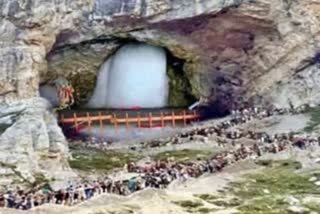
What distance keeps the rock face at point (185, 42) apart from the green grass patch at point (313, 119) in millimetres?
1468

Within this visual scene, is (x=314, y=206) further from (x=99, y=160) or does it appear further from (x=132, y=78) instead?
(x=132, y=78)

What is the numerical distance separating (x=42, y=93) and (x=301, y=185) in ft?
79.5

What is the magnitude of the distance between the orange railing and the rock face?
3.10 metres

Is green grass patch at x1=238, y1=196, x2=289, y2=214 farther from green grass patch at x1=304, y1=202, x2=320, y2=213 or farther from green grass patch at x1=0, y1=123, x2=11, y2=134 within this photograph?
green grass patch at x1=0, y1=123, x2=11, y2=134

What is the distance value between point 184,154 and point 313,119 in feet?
37.3

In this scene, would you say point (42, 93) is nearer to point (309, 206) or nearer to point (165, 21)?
point (165, 21)

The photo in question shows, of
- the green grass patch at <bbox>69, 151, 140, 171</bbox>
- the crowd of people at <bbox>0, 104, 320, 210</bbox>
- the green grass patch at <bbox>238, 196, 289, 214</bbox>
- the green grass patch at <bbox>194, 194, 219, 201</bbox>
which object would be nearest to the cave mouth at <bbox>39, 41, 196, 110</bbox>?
the crowd of people at <bbox>0, 104, 320, 210</bbox>

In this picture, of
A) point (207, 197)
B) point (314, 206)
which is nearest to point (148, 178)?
point (207, 197)

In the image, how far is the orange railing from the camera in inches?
2402

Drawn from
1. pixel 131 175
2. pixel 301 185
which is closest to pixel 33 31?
pixel 131 175

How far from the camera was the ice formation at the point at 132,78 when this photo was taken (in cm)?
6450

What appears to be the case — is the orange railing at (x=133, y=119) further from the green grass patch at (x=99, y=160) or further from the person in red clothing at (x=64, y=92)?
the green grass patch at (x=99, y=160)

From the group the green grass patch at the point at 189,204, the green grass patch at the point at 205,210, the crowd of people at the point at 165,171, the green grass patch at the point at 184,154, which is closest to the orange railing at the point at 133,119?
the crowd of people at the point at 165,171

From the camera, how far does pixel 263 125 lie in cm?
5928
